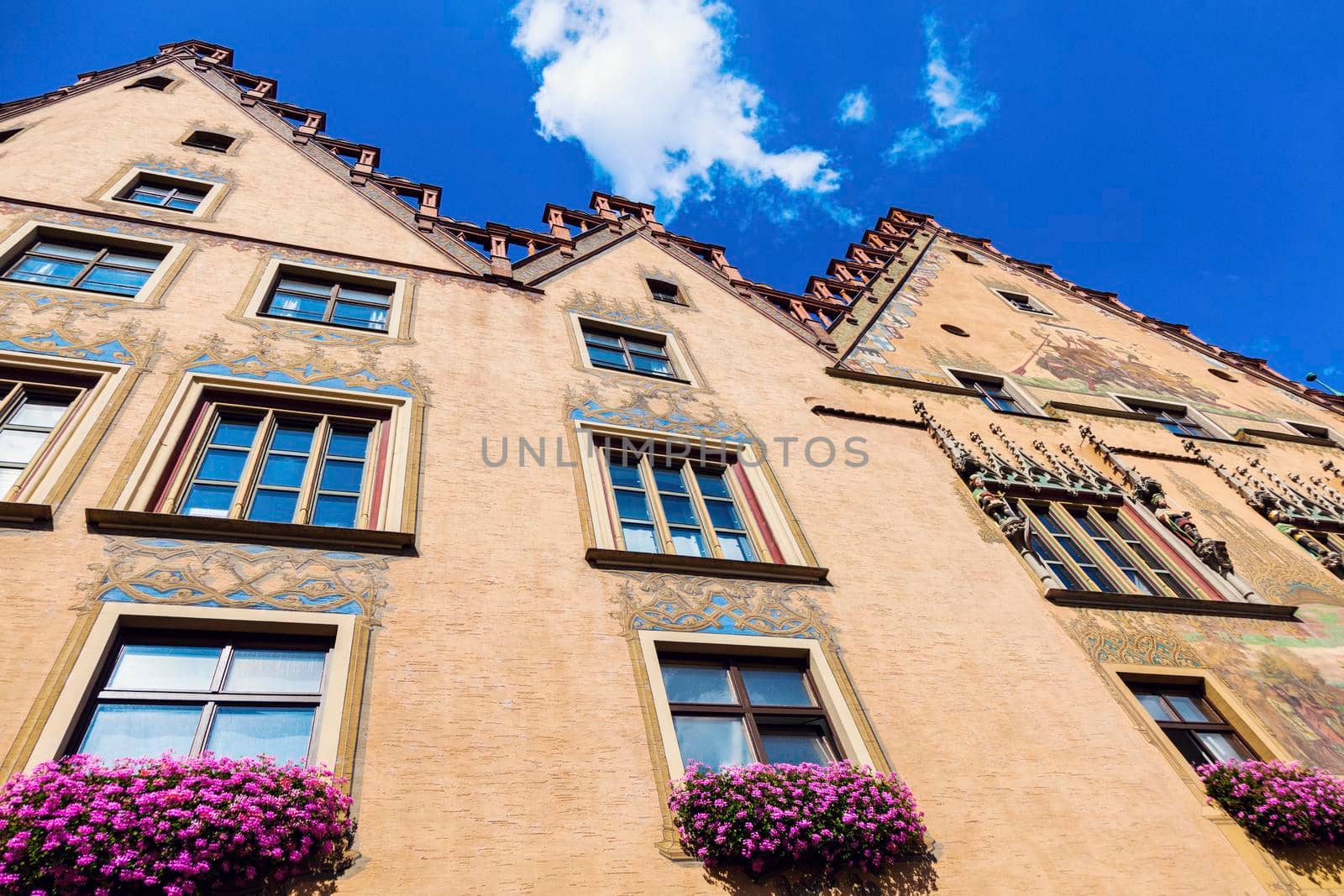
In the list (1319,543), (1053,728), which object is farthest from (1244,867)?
(1319,543)

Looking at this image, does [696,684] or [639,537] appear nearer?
[696,684]

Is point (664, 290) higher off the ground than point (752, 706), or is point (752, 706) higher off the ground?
point (664, 290)

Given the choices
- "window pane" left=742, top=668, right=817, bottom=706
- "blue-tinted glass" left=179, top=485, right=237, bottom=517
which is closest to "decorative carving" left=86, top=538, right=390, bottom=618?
"blue-tinted glass" left=179, top=485, right=237, bottom=517

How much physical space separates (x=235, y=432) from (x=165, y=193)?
24.1 ft

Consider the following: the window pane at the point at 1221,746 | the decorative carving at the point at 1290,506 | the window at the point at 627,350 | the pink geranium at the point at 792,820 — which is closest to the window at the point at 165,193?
the window at the point at 627,350

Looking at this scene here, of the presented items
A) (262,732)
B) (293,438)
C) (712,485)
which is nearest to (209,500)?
(293,438)

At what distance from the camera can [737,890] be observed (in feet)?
17.5

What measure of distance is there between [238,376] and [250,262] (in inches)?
136

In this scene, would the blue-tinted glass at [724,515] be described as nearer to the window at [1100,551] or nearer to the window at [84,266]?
the window at [1100,551]

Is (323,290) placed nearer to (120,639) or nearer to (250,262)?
(250,262)

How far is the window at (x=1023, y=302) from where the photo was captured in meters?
21.8

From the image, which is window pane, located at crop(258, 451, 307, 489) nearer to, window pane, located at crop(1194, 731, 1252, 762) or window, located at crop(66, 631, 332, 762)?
window, located at crop(66, 631, 332, 762)

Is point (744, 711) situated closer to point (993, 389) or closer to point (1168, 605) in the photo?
point (1168, 605)

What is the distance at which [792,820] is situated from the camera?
18.0 feet
